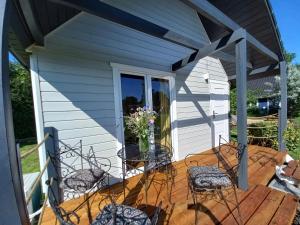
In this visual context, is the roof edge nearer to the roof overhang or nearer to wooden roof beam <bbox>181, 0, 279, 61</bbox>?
the roof overhang

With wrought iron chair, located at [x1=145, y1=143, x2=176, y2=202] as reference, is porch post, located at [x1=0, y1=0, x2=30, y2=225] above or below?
above

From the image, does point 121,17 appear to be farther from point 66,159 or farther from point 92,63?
point 66,159

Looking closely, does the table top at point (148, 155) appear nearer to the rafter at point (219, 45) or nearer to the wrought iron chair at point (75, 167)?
the wrought iron chair at point (75, 167)

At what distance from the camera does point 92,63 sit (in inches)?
110

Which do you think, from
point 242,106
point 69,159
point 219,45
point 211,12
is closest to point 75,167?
point 69,159

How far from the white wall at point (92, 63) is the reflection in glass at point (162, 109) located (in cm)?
37

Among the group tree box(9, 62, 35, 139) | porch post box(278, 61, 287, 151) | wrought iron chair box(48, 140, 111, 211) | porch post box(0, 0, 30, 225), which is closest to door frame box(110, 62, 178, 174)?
wrought iron chair box(48, 140, 111, 211)

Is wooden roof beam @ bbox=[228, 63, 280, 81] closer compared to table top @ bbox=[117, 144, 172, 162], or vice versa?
table top @ bbox=[117, 144, 172, 162]

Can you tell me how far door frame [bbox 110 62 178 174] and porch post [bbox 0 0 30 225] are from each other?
7.19ft

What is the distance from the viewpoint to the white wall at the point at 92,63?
2443 mm

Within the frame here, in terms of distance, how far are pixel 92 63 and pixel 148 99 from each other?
1281 millimetres

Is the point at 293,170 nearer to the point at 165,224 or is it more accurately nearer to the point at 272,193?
the point at 272,193

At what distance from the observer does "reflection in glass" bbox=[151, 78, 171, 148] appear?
375 centimetres

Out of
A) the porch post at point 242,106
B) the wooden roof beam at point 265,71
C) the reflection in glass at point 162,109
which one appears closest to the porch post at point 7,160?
the porch post at point 242,106
